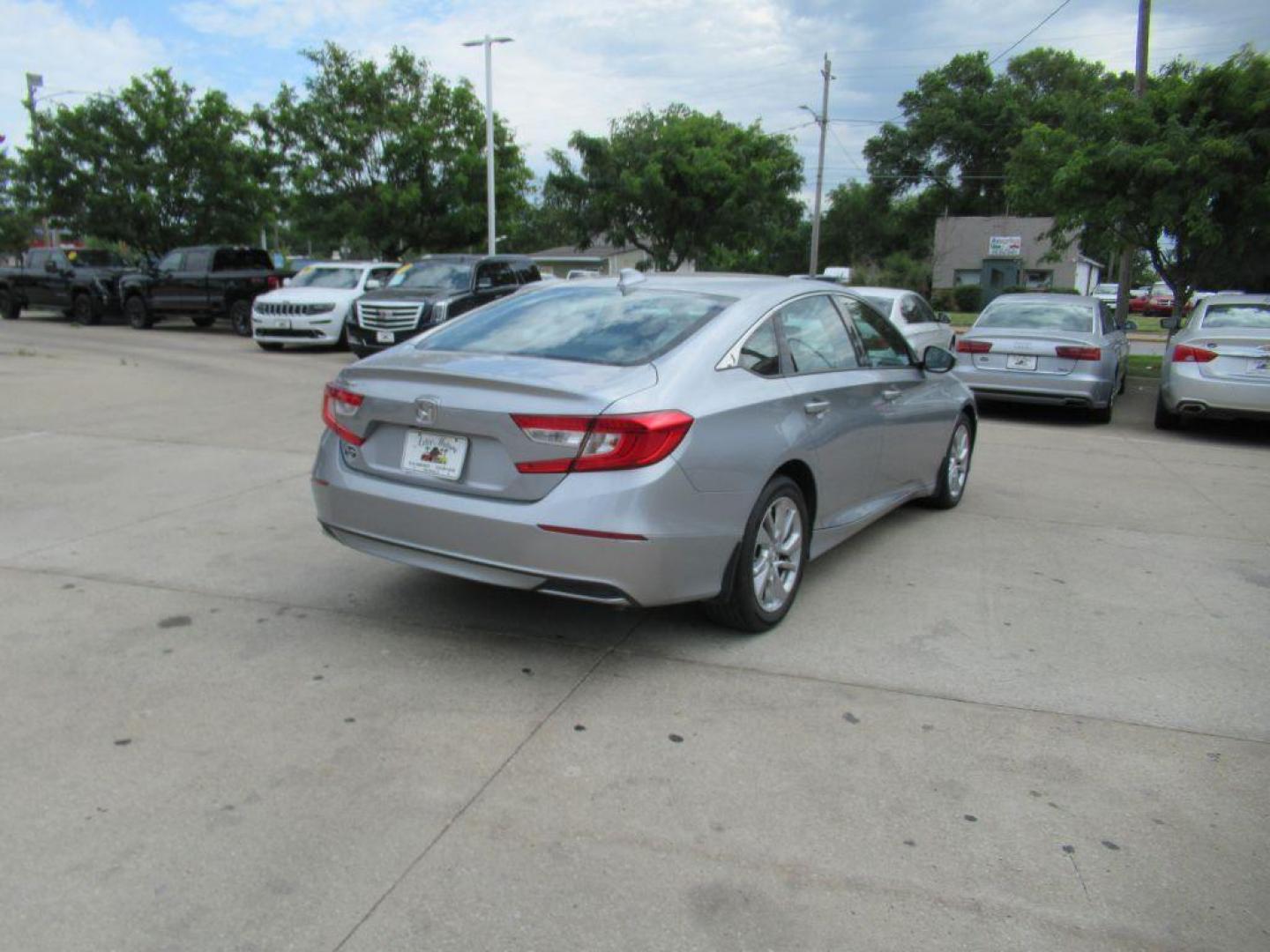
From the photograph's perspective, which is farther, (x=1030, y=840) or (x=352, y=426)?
(x=352, y=426)

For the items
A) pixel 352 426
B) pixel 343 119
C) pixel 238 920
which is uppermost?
pixel 343 119

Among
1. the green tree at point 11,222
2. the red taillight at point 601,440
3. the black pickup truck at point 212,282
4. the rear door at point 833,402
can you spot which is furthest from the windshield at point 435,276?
the green tree at point 11,222

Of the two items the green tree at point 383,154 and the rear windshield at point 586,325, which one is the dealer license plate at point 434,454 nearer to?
the rear windshield at point 586,325

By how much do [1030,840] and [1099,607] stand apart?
2.40 m

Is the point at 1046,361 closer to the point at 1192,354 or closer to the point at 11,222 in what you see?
the point at 1192,354

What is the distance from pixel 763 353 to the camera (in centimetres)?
464

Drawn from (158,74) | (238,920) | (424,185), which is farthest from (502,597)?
(158,74)

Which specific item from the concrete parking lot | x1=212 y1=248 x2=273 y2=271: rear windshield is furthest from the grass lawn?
x1=212 y1=248 x2=273 y2=271: rear windshield

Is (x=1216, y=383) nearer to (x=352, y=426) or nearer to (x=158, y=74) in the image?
(x=352, y=426)

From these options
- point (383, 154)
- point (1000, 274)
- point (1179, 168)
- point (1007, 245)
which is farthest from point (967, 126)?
point (1179, 168)

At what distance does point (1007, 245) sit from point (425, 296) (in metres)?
45.3

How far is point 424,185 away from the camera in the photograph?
88.5 ft

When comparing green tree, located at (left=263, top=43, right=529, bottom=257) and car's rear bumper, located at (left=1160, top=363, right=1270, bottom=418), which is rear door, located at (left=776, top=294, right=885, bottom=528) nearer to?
car's rear bumper, located at (left=1160, top=363, right=1270, bottom=418)

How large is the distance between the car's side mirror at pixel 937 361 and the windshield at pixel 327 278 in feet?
48.0
